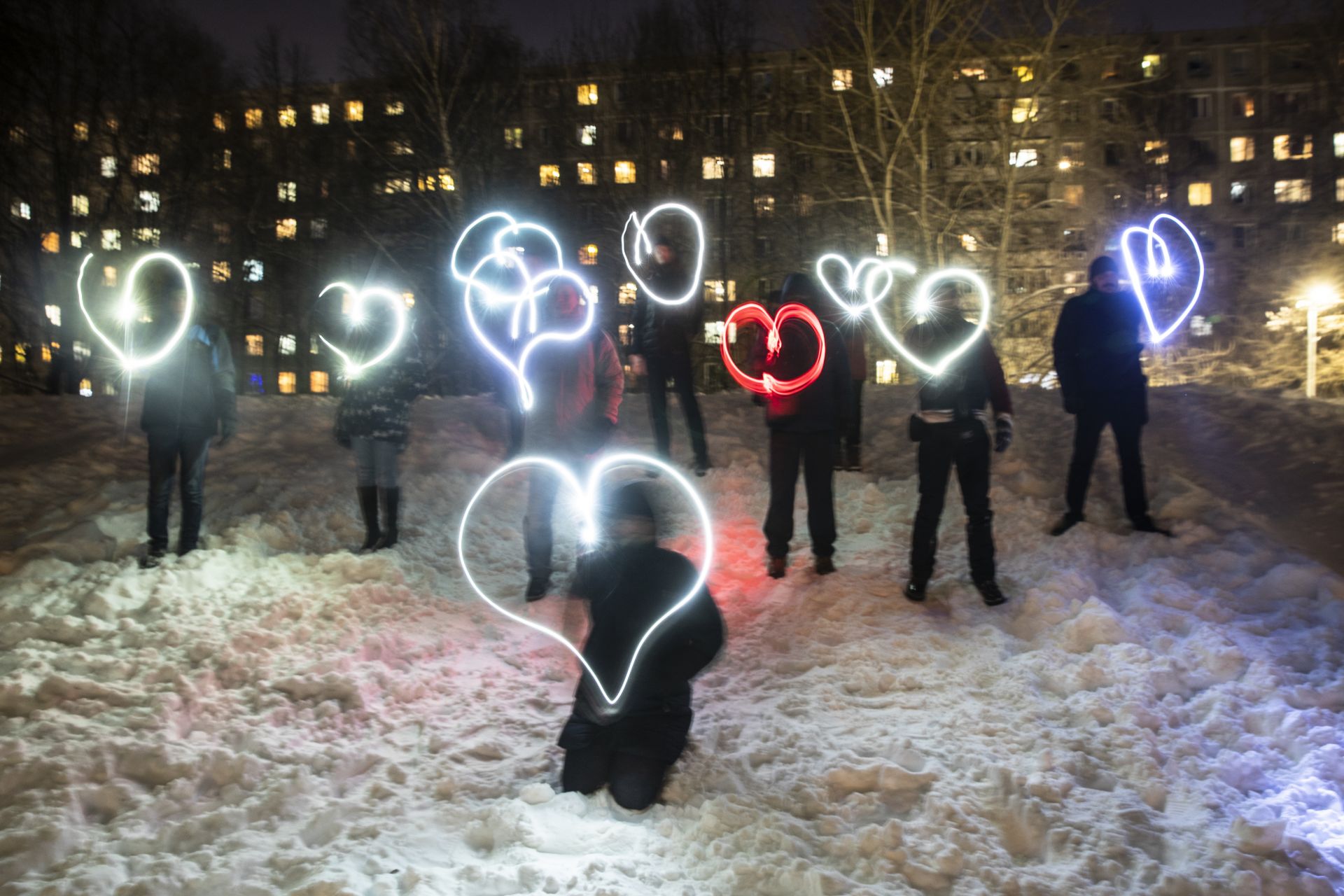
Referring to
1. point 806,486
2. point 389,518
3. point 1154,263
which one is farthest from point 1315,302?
point 389,518

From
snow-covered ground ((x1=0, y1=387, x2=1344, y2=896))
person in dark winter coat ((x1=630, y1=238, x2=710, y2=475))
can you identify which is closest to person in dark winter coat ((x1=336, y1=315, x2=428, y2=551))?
snow-covered ground ((x1=0, y1=387, x2=1344, y2=896))

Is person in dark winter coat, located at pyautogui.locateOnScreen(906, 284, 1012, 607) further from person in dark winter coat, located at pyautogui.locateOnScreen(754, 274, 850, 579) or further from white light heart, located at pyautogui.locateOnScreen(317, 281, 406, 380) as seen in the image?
white light heart, located at pyautogui.locateOnScreen(317, 281, 406, 380)

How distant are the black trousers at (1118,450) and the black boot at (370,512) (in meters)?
5.80

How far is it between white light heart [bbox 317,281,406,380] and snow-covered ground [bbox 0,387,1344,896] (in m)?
1.59

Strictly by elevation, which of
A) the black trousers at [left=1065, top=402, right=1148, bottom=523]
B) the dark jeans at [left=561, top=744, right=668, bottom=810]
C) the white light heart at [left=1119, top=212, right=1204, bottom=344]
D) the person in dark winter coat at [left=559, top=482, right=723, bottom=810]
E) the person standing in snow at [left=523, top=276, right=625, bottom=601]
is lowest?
the dark jeans at [left=561, top=744, right=668, bottom=810]

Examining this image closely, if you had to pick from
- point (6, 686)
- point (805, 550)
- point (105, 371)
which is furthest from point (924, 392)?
point (105, 371)

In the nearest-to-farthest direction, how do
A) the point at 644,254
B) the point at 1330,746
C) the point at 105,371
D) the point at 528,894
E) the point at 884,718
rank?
the point at 528,894, the point at 1330,746, the point at 884,718, the point at 644,254, the point at 105,371

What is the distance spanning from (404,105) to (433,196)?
8.89ft

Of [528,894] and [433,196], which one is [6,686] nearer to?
[528,894]

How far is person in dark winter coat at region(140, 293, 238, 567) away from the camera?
22.6 ft

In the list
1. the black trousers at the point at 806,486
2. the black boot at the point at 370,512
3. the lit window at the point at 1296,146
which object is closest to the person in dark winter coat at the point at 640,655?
the black trousers at the point at 806,486

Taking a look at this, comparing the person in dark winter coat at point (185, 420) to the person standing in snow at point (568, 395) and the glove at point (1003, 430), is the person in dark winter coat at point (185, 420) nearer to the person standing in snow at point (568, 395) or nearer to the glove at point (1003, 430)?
the person standing in snow at point (568, 395)

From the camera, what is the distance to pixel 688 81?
3059cm

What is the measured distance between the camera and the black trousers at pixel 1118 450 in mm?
6934
